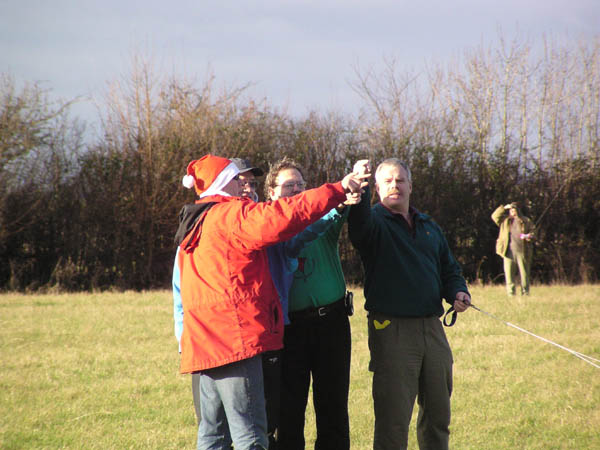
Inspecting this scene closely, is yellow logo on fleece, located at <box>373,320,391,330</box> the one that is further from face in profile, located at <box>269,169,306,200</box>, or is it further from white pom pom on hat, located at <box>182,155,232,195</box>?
white pom pom on hat, located at <box>182,155,232,195</box>

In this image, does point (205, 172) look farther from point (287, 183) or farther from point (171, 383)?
point (171, 383)

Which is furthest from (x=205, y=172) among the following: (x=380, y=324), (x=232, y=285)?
(x=380, y=324)

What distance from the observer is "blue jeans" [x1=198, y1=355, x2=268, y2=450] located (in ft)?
9.17

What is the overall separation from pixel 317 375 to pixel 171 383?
3.04m

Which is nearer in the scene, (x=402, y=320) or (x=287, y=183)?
(x=402, y=320)

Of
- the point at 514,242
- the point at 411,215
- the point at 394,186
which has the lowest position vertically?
the point at 514,242

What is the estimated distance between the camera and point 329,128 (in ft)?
56.3

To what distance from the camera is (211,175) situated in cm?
306

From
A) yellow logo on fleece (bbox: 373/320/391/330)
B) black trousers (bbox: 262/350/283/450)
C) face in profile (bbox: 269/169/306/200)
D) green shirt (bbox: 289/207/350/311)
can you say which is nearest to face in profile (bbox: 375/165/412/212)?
green shirt (bbox: 289/207/350/311)

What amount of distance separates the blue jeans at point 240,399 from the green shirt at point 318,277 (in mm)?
709

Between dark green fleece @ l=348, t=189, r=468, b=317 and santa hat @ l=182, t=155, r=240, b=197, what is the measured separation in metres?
0.76

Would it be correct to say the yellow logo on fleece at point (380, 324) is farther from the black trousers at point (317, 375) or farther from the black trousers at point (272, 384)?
the black trousers at point (272, 384)

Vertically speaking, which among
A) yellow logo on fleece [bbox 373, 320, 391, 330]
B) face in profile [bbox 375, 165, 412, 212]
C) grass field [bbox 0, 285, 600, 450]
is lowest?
grass field [bbox 0, 285, 600, 450]

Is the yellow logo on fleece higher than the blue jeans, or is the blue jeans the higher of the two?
the yellow logo on fleece
